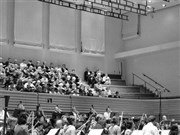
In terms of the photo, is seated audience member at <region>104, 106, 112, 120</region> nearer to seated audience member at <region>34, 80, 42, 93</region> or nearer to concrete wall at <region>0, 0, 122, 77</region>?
seated audience member at <region>34, 80, 42, 93</region>

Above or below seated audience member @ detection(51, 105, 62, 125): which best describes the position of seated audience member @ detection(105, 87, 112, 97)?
above

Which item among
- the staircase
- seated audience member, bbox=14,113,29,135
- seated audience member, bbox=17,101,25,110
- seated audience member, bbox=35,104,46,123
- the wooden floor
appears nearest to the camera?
seated audience member, bbox=14,113,29,135

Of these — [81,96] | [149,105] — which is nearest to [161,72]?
[149,105]

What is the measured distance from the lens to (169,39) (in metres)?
28.8

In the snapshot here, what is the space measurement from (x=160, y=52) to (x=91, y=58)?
514 centimetres

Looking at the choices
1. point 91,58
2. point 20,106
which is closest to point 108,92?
point 91,58

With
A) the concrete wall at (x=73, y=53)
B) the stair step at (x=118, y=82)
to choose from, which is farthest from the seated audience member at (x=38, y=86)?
the stair step at (x=118, y=82)

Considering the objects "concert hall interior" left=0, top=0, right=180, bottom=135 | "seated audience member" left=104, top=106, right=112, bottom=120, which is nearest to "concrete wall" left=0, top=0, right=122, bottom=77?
"concert hall interior" left=0, top=0, right=180, bottom=135

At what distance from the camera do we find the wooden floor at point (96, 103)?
2191 cm

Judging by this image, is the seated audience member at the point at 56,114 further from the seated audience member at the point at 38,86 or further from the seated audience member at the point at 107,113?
the seated audience member at the point at 107,113

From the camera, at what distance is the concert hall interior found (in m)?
23.5

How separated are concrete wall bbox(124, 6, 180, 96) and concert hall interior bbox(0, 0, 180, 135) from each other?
7 cm

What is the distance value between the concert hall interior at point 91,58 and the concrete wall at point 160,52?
0.07 metres

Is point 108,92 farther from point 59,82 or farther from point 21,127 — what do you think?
point 21,127
